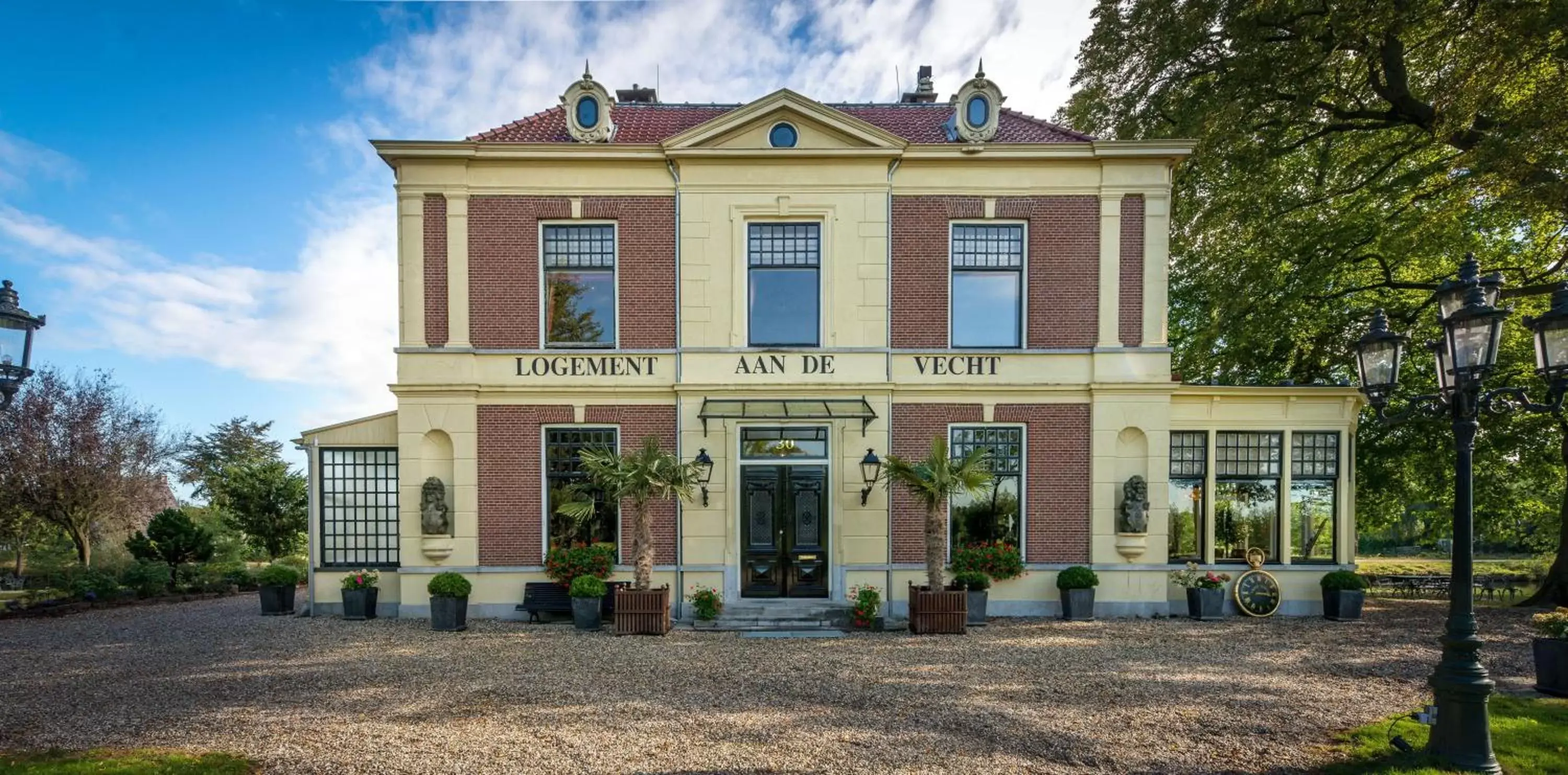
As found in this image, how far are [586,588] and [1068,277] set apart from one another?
10543 mm

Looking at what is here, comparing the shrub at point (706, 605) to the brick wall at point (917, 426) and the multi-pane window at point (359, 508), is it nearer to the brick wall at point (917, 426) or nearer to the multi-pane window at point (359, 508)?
the brick wall at point (917, 426)

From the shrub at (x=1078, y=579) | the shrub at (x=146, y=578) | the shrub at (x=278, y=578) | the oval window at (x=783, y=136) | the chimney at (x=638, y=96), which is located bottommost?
the shrub at (x=146, y=578)

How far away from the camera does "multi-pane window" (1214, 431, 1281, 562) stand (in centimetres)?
1303

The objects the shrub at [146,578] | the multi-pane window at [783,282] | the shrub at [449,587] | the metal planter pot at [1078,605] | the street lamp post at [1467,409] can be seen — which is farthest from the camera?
the shrub at [146,578]

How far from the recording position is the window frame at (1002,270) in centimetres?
1277

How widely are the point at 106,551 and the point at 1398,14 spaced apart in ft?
102

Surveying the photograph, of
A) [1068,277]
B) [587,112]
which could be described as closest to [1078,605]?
[1068,277]

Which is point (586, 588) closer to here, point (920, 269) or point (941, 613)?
point (941, 613)

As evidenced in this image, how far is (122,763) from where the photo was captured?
18.8 feet

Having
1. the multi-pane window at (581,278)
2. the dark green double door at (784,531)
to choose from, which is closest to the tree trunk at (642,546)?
the dark green double door at (784,531)

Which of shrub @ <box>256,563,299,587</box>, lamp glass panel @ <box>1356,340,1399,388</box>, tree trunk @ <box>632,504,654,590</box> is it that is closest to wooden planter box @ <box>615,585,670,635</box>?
tree trunk @ <box>632,504,654,590</box>

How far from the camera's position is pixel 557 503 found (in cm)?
1255

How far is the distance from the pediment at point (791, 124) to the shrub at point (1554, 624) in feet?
36.3

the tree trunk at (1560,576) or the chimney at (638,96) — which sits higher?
the chimney at (638,96)
